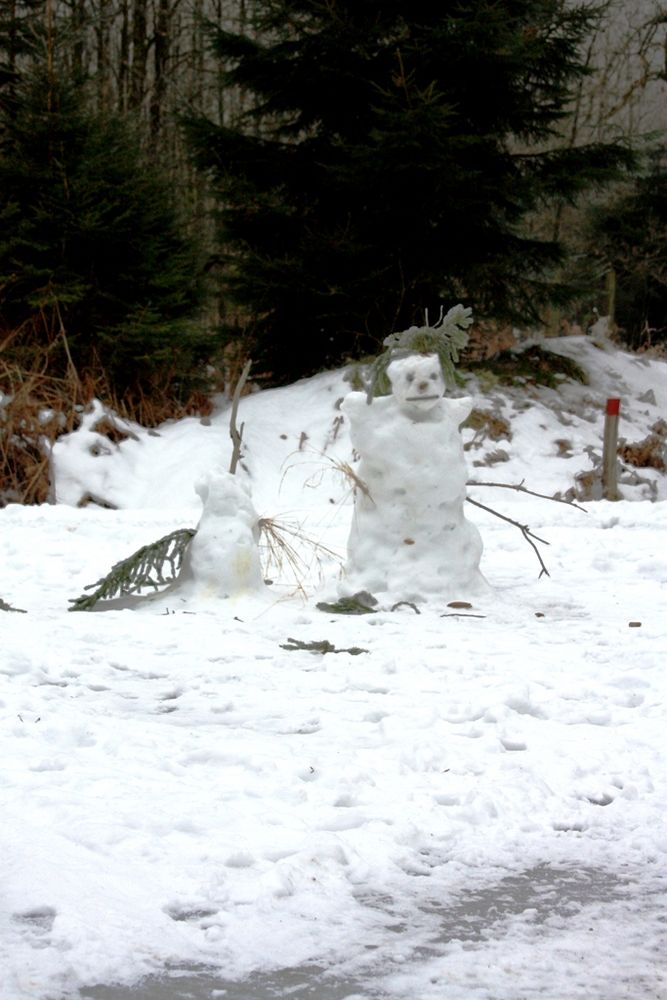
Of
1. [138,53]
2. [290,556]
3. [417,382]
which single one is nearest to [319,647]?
[290,556]

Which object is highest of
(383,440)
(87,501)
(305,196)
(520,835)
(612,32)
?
(612,32)

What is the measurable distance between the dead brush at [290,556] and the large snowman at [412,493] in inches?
11.8

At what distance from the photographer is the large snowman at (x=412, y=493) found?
5938mm

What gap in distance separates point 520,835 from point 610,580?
13.0 ft

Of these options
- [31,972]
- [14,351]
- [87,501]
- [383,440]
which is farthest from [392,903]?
[14,351]

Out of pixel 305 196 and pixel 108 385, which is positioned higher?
pixel 305 196

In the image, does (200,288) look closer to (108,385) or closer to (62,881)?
(108,385)

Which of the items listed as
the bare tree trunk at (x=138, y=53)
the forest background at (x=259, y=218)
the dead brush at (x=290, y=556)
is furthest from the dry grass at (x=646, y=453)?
the bare tree trunk at (x=138, y=53)

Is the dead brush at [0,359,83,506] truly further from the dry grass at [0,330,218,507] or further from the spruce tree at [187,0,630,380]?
the spruce tree at [187,0,630,380]

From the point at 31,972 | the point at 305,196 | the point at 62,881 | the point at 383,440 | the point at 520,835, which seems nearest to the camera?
the point at 31,972

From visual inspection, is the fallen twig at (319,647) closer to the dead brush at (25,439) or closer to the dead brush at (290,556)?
the dead brush at (290,556)

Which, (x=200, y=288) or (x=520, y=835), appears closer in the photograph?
(x=520, y=835)

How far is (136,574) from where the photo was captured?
235 inches

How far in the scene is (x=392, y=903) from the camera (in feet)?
8.52
